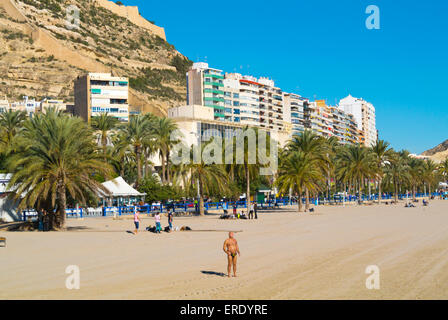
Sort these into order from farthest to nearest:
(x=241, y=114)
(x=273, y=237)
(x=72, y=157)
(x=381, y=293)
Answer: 1. (x=241, y=114)
2. (x=72, y=157)
3. (x=273, y=237)
4. (x=381, y=293)

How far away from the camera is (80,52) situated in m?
143

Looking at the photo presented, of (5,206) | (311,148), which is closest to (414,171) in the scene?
(311,148)

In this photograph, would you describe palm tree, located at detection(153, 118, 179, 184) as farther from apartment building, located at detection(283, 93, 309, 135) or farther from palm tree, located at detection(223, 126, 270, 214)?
apartment building, located at detection(283, 93, 309, 135)

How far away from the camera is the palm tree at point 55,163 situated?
29219mm

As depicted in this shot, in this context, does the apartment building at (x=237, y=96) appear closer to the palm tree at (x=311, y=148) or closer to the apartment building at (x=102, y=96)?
the apartment building at (x=102, y=96)

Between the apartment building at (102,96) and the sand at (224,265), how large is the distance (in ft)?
261

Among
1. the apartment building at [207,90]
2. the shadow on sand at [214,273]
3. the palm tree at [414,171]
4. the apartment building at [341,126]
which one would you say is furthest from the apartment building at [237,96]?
the shadow on sand at [214,273]

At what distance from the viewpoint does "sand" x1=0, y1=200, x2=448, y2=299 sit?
12.1 metres

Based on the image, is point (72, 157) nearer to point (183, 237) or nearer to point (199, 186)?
point (183, 237)

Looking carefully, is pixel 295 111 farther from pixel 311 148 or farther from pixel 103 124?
pixel 103 124

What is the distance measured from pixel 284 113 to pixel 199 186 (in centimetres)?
10840

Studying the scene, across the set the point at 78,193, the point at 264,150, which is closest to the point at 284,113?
the point at 264,150

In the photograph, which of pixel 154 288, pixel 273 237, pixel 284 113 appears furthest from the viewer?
pixel 284 113

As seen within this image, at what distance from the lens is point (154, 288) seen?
1262 centimetres
